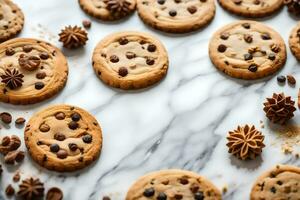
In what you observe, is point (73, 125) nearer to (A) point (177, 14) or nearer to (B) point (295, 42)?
(A) point (177, 14)

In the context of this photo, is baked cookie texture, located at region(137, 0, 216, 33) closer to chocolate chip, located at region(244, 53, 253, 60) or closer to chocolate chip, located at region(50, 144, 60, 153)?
chocolate chip, located at region(244, 53, 253, 60)

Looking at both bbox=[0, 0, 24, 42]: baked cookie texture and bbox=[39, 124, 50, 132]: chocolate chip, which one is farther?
bbox=[0, 0, 24, 42]: baked cookie texture

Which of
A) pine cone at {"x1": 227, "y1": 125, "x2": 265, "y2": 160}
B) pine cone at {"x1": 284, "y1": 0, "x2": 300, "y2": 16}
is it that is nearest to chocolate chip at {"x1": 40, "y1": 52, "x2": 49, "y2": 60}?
pine cone at {"x1": 227, "y1": 125, "x2": 265, "y2": 160}

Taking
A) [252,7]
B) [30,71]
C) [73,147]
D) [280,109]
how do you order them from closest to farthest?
[73,147] → [280,109] → [30,71] → [252,7]

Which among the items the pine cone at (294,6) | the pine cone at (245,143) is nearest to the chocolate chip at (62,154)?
the pine cone at (245,143)

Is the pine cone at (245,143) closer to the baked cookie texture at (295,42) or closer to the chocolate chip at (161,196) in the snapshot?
the chocolate chip at (161,196)

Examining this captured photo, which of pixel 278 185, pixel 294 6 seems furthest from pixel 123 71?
pixel 294 6
